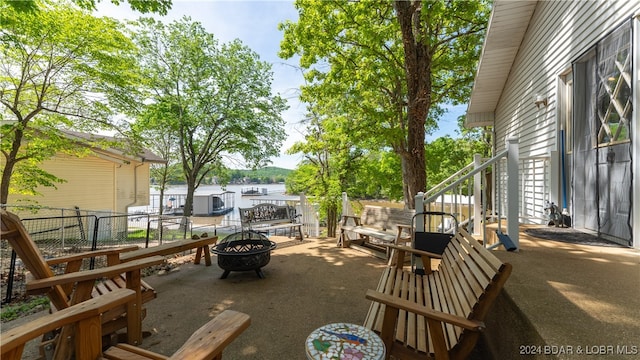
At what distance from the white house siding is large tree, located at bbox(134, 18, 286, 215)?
10.8 m

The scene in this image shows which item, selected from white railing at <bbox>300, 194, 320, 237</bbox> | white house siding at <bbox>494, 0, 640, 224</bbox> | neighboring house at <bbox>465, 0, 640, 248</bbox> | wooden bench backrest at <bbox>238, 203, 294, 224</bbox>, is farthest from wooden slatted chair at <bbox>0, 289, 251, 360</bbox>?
white railing at <bbox>300, 194, 320, 237</bbox>

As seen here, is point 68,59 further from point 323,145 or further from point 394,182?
point 394,182

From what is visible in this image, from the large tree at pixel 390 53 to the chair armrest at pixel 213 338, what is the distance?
600 cm

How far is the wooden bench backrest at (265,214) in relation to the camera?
7.38 m

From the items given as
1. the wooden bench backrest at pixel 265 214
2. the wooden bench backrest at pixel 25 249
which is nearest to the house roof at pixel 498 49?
the wooden bench backrest at pixel 265 214

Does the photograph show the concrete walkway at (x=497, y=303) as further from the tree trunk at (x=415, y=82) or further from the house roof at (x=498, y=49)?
the house roof at (x=498, y=49)

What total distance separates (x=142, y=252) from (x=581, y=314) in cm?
412

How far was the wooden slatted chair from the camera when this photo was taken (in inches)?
46.7

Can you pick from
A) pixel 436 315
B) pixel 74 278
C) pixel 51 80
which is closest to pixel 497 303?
pixel 436 315

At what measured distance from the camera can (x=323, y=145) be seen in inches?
431

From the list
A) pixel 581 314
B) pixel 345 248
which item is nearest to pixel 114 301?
pixel 581 314

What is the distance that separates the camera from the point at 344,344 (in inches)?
62.7

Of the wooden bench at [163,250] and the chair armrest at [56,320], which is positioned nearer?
the chair armrest at [56,320]

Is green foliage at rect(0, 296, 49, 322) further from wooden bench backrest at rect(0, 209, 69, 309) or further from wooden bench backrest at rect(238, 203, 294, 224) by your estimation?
wooden bench backrest at rect(238, 203, 294, 224)
